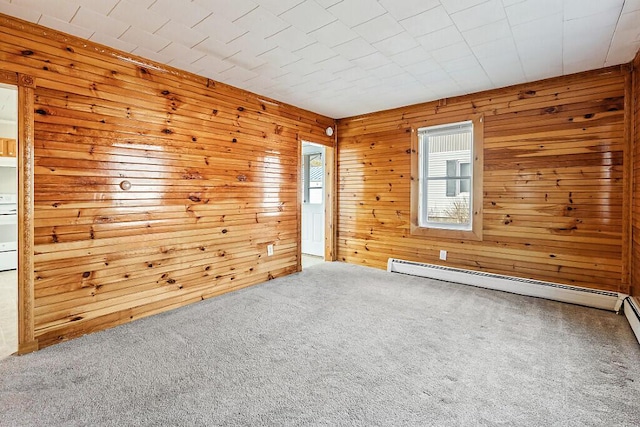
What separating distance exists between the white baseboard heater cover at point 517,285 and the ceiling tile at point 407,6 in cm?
294

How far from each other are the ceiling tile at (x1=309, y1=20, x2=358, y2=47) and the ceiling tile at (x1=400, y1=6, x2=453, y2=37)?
40cm

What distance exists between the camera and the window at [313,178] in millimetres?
6136

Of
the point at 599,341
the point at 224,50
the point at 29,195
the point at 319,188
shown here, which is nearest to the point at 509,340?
the point at 599,341

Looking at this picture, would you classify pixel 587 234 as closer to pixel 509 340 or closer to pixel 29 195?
pixel 509 340

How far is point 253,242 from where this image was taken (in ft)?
12.9

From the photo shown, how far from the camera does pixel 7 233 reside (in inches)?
185

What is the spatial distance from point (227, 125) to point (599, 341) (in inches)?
154

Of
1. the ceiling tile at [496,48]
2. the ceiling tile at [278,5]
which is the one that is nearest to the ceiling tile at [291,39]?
the ceiling tile at [278,5]

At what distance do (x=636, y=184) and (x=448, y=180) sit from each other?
5.92 feet

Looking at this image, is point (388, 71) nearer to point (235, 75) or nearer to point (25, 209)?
point (235, 75)

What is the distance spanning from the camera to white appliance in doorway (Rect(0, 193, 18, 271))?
4.54 metres

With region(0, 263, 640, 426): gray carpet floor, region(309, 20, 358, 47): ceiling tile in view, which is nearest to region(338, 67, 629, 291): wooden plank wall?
region(0, 263, 640, 426): gray carpet floor

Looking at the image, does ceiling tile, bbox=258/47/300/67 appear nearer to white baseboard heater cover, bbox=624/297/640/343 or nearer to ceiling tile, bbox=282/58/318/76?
ceiling tile, bbox=282/58/318/76

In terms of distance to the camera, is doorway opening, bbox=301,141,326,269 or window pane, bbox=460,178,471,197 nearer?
window pane, bbox=460,178,471,197
